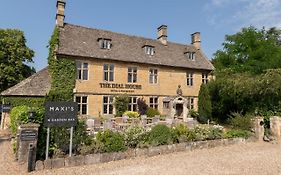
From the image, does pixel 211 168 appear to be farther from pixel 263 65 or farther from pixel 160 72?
pixel 263 65

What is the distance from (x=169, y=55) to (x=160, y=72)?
3.07 metres

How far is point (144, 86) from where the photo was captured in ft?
80.6

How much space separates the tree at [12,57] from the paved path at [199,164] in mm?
27704

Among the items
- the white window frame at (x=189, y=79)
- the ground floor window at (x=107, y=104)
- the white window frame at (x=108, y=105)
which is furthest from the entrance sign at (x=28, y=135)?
the white window frame at (x=189, y=79)

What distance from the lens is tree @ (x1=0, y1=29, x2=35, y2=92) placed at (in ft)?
103

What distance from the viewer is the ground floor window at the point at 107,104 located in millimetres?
22453

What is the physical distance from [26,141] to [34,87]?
1328cm

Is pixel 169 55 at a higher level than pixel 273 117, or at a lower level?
higher

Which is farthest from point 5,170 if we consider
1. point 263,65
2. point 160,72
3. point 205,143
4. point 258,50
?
point 258,50

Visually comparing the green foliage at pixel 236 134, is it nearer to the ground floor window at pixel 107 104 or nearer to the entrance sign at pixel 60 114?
the entrance sign at pixel 60 114

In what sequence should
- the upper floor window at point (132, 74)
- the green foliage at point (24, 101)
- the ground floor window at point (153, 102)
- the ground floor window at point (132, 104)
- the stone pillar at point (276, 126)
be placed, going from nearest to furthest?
1. the stone pillar at point (276, 126)
2. the green foliage at point (24, 101)
3. the ground floor window at point (132, 104)
4. the upper floor window at point (132, 74)
5. the ground floor window at point (153, 102)

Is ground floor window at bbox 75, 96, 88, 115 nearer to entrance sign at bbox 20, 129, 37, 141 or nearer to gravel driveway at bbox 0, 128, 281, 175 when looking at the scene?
gravel driveway at bbox 0, 128, 281, 175

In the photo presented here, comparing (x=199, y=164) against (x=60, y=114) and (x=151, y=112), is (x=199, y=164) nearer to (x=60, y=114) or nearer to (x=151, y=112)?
(x=60, y=114)

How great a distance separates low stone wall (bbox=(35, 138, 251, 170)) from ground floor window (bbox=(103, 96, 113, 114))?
37.9 feet
